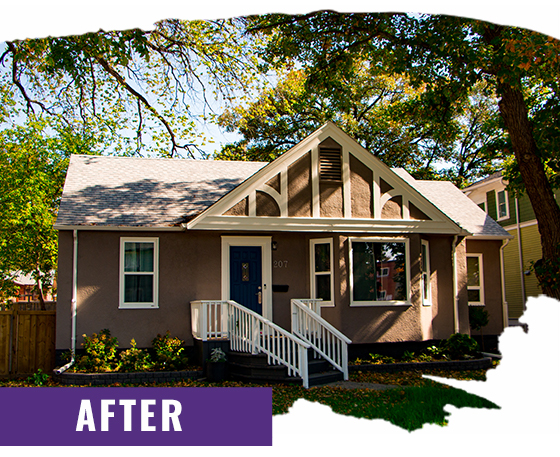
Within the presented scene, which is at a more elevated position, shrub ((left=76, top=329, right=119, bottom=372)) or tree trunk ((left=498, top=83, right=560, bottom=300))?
tree trunk ((left=498, top=83, right=560, bottom=300))

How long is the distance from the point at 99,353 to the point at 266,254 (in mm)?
4262

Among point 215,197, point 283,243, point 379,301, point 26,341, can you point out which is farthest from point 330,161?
point 26,341

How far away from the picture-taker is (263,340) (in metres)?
9.82

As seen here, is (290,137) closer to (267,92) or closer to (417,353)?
(267,92)

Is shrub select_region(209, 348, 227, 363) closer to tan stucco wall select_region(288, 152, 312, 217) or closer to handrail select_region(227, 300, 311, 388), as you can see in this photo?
handrail select_region(227, 300, 311, 388)

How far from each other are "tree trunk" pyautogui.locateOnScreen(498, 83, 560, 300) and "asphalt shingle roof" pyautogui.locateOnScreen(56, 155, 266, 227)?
6.79 m

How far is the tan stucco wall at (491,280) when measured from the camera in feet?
47.7

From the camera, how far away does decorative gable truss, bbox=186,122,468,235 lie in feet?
36.1

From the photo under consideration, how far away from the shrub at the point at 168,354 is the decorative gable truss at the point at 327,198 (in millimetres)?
2571

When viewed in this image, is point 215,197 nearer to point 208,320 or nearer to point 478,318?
point 208,320

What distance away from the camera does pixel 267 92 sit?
48.6ft

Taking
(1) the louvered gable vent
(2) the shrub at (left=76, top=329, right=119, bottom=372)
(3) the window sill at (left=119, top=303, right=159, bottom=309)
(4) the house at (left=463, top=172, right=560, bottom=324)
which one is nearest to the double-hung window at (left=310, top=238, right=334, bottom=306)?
(1) the louvered gable vent

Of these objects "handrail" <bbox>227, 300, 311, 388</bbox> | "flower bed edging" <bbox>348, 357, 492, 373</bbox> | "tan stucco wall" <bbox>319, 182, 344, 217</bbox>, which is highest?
"tan stucco wall" <bbox>319, 182, 344, 217</bbox>

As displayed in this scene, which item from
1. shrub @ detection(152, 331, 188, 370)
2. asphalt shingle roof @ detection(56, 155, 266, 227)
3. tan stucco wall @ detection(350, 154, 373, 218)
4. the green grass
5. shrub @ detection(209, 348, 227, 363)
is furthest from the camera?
tan stucco wall @ detection(350, 154, 373, 218)
